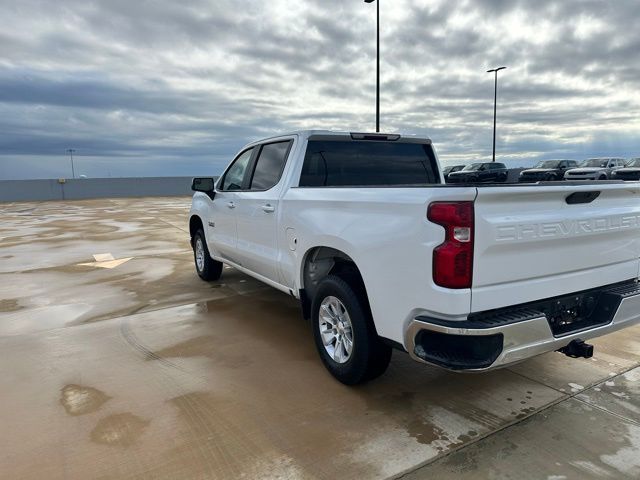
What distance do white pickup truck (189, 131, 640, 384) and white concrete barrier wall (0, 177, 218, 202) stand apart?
97.9 feet

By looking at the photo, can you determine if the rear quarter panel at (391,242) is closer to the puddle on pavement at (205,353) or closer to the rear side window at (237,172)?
the puddle on pavement at (205,353)

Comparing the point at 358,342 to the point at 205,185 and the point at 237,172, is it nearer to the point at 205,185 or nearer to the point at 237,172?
the point at 237,172

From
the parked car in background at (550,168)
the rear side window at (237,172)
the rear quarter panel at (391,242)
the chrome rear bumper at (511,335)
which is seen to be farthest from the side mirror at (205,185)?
the parked car in background at (550,168)

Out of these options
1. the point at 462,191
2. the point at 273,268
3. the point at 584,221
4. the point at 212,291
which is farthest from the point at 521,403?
the point at 212,291

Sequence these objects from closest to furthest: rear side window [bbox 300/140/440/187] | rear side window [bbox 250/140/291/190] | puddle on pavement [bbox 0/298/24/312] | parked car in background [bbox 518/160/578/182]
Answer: rear side window [bbox 300/140/440/187], rear side window [bbox 250/140/291/190], puddle on pavement [bbox 0/298/24/312], parked car in background [bbox 518/160/578/182]

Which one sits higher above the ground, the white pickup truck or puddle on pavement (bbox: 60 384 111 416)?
the white pickup truck

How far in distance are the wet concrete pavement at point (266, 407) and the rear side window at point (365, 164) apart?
160 cm

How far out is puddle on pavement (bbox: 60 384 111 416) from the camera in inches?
131

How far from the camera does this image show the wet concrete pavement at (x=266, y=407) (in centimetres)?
270

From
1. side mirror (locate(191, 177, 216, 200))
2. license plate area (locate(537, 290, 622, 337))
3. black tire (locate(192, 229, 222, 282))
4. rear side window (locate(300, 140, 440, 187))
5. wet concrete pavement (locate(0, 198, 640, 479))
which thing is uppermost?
rear side window (locate(300, 140, 440, 187))

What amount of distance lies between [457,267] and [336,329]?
137 cm

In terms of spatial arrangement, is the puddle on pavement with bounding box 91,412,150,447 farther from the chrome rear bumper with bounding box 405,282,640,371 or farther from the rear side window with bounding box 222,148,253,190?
the rear side window with bounding box 222,148,253,190

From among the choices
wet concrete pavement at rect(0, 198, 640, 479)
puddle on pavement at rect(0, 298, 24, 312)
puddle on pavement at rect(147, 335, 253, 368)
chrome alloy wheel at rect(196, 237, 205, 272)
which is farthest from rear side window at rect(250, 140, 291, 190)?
puddle on pavement at rect(0, 298, 24, 312)

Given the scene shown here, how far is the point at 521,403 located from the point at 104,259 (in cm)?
797
